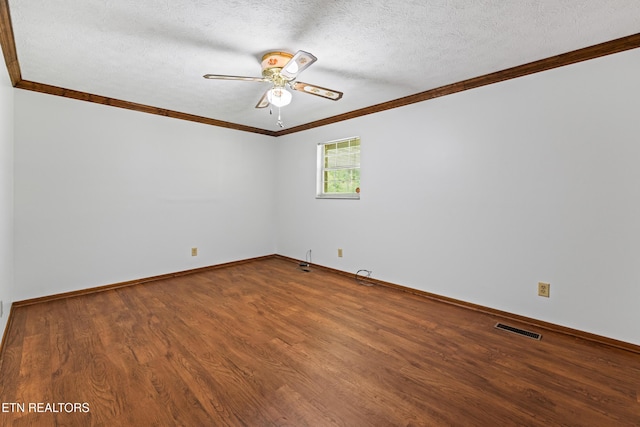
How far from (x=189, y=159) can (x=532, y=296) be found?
4.41 m

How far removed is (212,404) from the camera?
5.24ft

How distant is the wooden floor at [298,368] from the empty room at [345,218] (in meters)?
0.02

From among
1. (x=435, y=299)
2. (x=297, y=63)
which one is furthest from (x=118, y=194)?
(x=435, y=299)

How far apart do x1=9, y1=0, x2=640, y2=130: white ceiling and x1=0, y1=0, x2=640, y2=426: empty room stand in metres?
0.02

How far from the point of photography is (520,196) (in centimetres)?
263

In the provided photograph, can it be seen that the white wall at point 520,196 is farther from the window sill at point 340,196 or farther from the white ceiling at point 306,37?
the white ceiling at point 306,37

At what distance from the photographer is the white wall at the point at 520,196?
2.20 metres

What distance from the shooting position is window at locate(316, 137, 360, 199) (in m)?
4.13

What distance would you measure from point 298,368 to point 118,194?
3.11 metres

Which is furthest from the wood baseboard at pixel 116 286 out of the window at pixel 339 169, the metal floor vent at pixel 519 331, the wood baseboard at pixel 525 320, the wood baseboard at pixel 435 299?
the metal floor vent at pixel 519 331

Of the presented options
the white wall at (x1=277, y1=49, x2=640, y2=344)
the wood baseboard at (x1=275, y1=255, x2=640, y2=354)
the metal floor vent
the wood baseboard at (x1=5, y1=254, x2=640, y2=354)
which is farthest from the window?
the metal floor vent

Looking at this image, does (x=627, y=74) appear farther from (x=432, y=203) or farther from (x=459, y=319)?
(x=459, y=319)

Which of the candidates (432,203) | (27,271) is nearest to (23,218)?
(27,271)

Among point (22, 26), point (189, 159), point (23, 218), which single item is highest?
point (22, 26)
